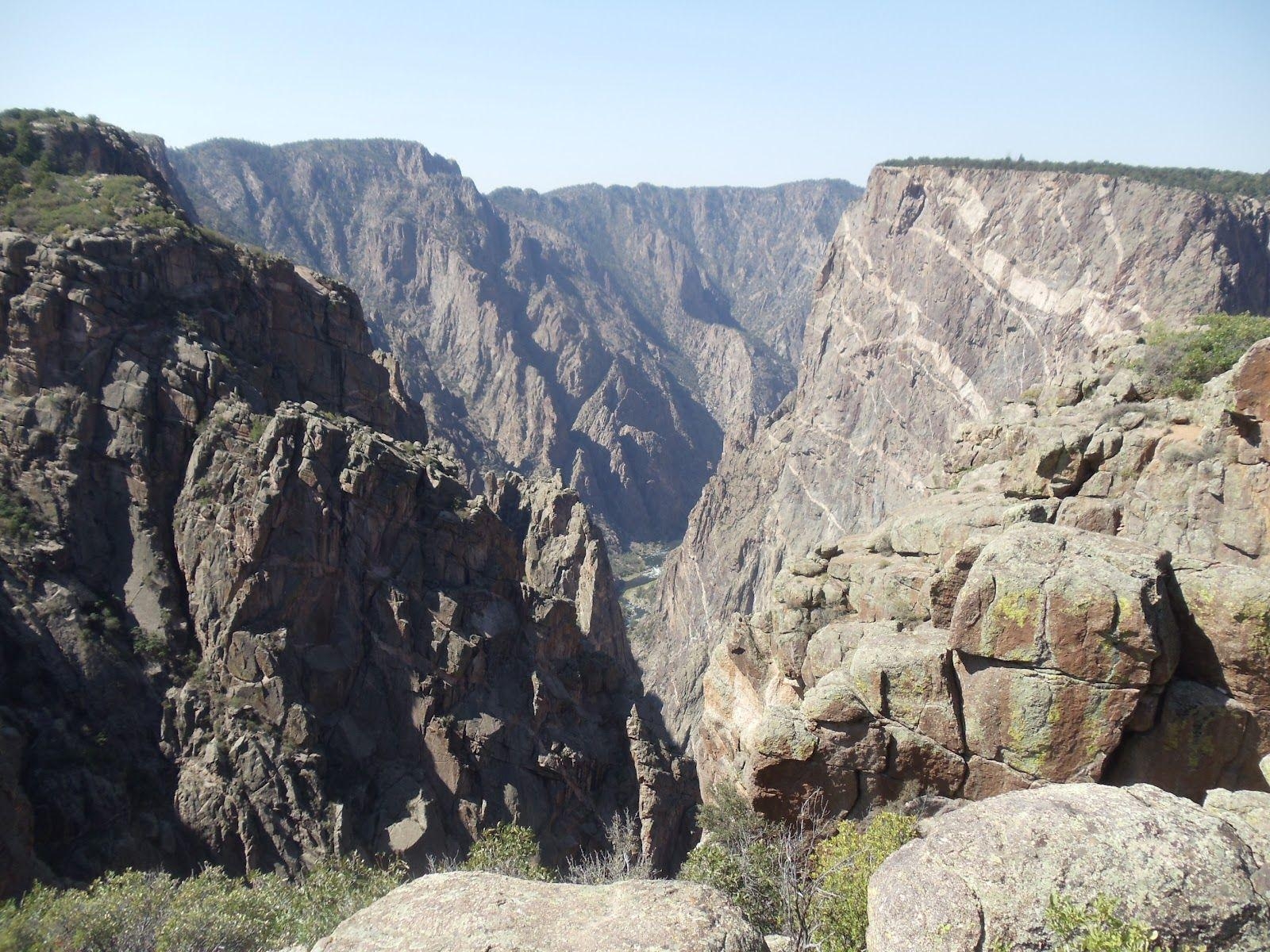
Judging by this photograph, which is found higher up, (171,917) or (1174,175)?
(1174,175)

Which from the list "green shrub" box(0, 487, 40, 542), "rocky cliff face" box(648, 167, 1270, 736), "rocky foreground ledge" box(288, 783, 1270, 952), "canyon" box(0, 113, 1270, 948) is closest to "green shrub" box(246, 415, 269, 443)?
"canyon" box(0, 113, 1270, 948)

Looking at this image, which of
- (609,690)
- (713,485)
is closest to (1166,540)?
(609,690)

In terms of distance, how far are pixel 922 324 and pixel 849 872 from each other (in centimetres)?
12003

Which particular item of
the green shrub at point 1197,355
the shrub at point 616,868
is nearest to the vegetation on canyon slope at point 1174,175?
the green shrub at point 1197,355

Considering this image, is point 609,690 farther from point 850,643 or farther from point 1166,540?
point 1166,540

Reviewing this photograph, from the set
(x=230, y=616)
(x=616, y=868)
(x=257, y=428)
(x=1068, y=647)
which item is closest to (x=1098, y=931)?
(x=1068, y=647)

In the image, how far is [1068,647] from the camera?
14.8 m

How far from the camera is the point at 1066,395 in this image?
37000 millimetres

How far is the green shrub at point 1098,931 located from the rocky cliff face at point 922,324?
89303 mm

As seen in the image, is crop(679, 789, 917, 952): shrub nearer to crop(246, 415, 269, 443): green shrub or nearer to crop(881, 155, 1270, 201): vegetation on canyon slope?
crop(246, 415, 269, 443): green shrub

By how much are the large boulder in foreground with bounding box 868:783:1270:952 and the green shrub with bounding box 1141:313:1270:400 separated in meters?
23.3

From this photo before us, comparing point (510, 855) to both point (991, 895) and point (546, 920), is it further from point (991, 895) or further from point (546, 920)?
point (991, 895)

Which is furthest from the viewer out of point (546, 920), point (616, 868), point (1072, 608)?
point (616, 868)

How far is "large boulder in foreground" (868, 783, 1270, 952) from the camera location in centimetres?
958
